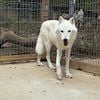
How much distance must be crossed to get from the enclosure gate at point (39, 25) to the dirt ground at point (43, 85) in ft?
1.41

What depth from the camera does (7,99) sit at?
10.4 ft

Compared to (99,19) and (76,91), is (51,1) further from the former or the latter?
(76,91)

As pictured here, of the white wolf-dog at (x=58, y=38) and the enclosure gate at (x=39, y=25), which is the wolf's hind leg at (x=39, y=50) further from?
the enclosure gate at (x=39, y=25)

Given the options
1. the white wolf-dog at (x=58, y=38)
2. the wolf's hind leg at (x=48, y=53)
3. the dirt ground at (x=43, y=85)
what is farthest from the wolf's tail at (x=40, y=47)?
the dirt ground at (x=43, y=85)

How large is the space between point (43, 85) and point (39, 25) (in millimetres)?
1806

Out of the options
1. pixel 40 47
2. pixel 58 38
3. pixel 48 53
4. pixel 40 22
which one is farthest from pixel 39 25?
pixel 58 38

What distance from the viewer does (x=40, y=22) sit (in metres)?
5.33

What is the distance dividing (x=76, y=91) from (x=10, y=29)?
2.38 meters

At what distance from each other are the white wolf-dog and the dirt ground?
20cm

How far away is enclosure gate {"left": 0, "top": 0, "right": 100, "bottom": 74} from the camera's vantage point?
4766 mm

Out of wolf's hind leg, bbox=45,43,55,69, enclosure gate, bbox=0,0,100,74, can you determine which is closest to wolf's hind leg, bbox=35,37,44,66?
wolf's hind leg, bbox=45,43,55,69

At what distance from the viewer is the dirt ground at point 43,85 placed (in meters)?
3.31

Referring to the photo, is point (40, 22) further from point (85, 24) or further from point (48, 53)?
point (85, 24)

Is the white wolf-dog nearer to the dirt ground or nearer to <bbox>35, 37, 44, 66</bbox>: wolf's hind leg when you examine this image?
<bbox>35, 37, 44, 66</bbox>: wolf's hind leg
